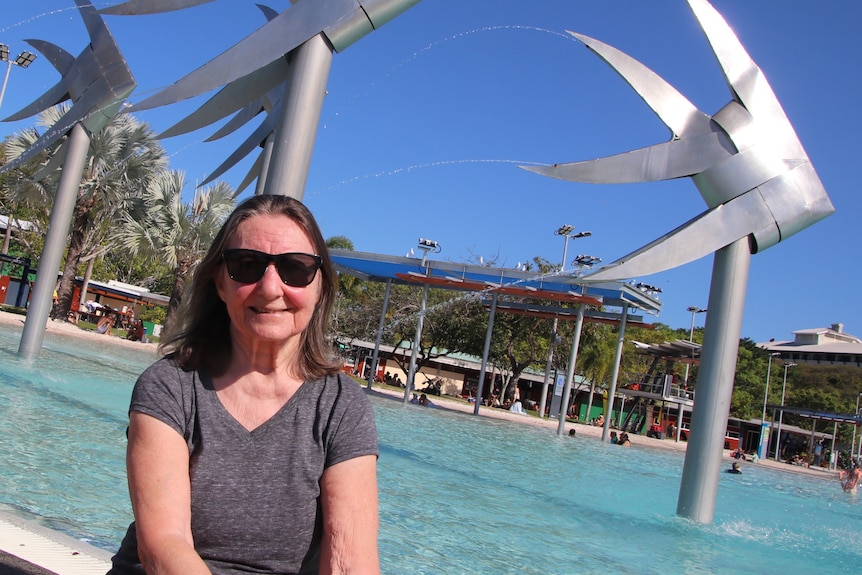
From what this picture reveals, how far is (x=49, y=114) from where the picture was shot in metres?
20.8

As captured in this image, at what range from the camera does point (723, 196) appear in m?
6.95

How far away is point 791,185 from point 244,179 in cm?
616

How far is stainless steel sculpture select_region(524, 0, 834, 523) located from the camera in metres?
6.87

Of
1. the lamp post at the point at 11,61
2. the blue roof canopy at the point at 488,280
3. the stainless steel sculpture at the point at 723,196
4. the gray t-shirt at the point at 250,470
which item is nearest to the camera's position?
the gray t-shirt at the point at 250,470

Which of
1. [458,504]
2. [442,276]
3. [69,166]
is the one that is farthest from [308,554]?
[442,276]

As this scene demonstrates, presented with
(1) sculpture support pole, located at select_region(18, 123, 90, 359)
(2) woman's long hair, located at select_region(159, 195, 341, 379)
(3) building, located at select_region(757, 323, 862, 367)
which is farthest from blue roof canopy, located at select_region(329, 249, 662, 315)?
(3) building, located at select_region(757, 323, 862, 367)

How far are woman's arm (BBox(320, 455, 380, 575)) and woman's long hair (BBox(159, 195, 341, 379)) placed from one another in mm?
280

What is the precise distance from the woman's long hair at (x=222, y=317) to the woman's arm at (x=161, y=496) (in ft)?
0.82

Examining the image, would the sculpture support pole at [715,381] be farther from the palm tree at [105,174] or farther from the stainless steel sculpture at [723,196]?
the palm tree at [105,174]

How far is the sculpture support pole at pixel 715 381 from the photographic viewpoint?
22.6ft

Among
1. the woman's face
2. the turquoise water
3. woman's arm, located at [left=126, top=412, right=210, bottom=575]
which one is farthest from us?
the turquoise water

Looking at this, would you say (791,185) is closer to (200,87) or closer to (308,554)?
(200,87)

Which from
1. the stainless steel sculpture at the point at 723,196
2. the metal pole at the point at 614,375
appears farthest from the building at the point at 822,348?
the stainless steel sculpture at the point at 723,196

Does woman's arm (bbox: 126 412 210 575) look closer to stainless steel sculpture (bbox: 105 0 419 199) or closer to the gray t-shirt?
the gray t-shirt
